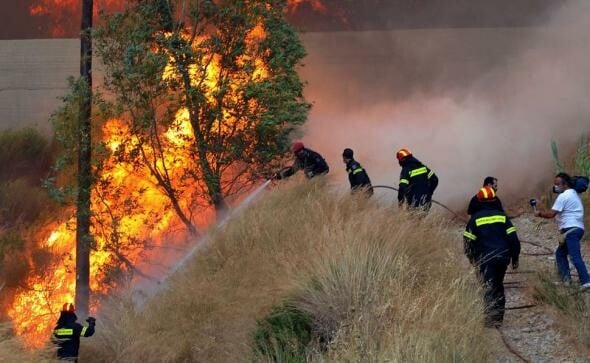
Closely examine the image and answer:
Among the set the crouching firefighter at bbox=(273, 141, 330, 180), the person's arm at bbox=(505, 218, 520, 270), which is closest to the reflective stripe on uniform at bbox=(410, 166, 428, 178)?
the crouching firefighter at bbox=(273, 141, 330, 180)

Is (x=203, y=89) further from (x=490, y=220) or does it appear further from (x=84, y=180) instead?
(x=490, y=220)

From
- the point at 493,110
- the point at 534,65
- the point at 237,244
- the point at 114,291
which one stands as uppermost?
the point at 534,65

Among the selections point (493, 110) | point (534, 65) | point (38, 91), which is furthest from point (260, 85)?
point (38, 91)

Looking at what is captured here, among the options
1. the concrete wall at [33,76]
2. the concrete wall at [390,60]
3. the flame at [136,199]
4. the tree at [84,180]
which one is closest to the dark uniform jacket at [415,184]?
the flame at [136,199]

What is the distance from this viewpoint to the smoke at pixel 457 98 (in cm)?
1502

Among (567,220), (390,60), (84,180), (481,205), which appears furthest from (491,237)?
(390,60)

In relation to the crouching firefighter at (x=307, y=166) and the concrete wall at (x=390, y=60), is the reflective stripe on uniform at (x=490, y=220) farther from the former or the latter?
the concrete wall at (x=390, y=60)

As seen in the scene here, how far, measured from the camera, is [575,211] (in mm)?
7699

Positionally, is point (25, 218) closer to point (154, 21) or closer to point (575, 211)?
point (154, 21)

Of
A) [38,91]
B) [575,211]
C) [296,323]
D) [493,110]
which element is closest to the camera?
[296,323]

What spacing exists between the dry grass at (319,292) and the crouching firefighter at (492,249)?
0.27 metres

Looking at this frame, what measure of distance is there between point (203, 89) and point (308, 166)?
1945 mm

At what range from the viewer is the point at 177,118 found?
10781mm

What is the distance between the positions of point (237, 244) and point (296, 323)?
9.48 feet
